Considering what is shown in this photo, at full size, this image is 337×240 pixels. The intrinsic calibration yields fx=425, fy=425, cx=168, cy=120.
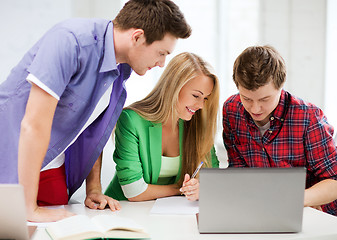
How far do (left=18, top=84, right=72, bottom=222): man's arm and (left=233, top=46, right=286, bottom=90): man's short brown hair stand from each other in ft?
2.29

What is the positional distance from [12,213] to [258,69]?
3.17 ft

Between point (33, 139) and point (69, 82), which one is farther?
point (69, 82)

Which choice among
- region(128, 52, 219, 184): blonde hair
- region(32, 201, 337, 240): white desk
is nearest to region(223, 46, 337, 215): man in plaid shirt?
region(128, 52, 219, 184): blonde hair

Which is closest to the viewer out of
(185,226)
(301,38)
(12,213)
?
(12,213)

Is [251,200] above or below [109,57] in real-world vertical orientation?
below

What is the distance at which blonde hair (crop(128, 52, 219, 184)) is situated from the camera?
170cm

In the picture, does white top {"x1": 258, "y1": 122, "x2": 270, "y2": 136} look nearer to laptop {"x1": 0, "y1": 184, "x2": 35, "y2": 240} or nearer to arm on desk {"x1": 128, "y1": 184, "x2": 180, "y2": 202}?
arm on desk {"x1": 128, "y1": 184, "x2": 180, "y2": 202}

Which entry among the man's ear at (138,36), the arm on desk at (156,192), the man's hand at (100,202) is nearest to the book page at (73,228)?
the man's hand at (100,202)

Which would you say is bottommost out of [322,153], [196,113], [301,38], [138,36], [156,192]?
[156,192]

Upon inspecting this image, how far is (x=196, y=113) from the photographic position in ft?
5.93

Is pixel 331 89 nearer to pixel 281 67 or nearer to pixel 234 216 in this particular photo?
pixel 281 67

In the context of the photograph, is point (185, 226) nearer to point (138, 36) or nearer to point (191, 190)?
point (191, 190)

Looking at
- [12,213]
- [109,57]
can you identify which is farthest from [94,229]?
[109,57]

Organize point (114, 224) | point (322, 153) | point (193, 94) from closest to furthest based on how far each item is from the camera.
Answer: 1. point (114, 224)
2. point (322, 153)
3. point (193, 94)
